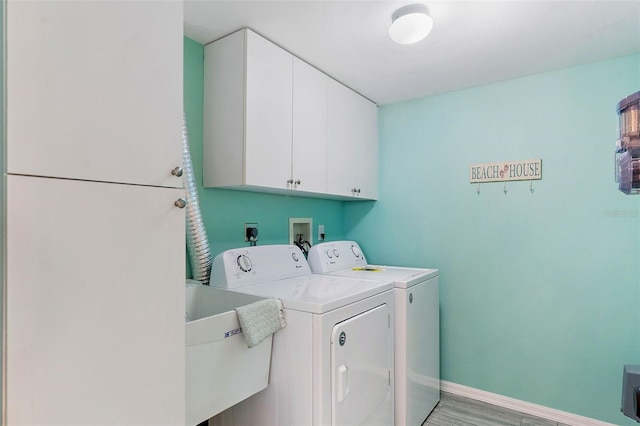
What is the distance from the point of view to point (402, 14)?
1570 millimetres

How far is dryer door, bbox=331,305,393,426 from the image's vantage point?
Answer: 1.43 metres

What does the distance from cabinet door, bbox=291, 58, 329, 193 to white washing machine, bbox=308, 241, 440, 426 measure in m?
0.53

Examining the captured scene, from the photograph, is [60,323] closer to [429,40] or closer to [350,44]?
[350,44]

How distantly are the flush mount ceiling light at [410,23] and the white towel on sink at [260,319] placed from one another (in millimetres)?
1351

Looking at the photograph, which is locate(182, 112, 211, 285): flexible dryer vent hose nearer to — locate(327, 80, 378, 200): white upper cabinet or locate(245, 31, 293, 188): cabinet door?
locate(245, 31, 293, 188): cabinet door

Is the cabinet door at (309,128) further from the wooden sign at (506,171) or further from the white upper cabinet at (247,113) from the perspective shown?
the wooden sign at (506,171)

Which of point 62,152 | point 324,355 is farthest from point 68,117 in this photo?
point 324,355

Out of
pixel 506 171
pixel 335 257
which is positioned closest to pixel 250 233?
pixel 335 257

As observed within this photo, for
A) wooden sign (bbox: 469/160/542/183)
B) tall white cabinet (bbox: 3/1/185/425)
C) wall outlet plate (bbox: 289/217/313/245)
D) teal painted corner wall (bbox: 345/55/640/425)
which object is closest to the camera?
tall white cabinet (bbox: 3/1/185/425)

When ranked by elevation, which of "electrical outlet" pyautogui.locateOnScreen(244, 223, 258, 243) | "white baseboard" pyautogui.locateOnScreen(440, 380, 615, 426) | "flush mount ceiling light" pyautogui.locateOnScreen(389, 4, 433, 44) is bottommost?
"white baseboard" pyautogui.locateOnScreen(440, 380, 615, 426)

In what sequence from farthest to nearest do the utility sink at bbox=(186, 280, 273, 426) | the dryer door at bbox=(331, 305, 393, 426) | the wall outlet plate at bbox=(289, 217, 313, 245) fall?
the wall outlet plate at bbox=(289, 217, 313, 245)
the dryer door at bbox=(331, 305, 393, 426)
the utility sink at bbox=(186, 280, 273, 426)

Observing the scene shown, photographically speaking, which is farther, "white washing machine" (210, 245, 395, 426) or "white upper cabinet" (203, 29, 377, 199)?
"white upper cabinet" (203, 29, 377, 199)

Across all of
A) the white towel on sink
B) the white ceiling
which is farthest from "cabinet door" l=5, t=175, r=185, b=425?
the white ceiling

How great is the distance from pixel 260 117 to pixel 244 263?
773 mm
